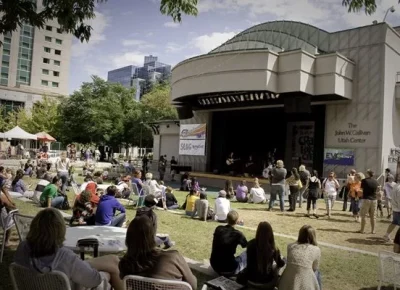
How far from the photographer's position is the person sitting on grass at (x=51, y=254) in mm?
2959

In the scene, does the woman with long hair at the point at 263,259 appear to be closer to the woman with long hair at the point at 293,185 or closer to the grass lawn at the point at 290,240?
the grass lawn at the point at 290,240

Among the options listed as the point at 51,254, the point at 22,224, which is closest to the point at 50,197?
the point at 22,224

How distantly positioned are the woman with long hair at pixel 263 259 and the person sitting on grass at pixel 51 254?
1896 mm

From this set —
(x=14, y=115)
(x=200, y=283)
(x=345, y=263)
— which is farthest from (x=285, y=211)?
(x=14, y=115)

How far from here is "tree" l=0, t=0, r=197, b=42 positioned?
204 inches

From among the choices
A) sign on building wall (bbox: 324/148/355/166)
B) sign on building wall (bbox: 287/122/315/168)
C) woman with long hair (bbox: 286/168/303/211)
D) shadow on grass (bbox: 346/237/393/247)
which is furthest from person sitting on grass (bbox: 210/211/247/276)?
sign on building wall (bbox: 287/122/315/168)

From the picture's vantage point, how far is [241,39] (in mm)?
29219

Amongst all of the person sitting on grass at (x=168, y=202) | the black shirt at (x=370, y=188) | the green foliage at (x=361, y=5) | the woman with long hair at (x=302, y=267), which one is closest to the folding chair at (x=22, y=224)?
the woman with long hair at (x=302, y=267)

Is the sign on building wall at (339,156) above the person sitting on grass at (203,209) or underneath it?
above

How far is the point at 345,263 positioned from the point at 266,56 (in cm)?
1484

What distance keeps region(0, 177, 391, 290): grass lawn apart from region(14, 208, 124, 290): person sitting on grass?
2086 mm

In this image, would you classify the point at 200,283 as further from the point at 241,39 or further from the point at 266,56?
the point at 241,39

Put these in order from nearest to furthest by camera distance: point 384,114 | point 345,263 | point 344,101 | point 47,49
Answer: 1. point 345,263
2. point 384,114
3. point 344,101
4. point 47,49

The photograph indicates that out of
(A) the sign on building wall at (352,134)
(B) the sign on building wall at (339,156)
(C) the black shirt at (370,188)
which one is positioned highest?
(A) the sign on building wall at (352,134)
